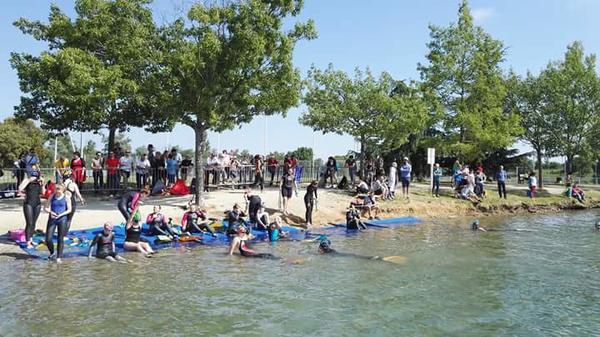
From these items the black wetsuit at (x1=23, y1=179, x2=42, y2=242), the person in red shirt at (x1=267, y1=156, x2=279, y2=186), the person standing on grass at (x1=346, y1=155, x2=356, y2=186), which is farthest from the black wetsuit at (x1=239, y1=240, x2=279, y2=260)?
the person standing on grass at (x1=346, y1=155, x2=356, y2=186)

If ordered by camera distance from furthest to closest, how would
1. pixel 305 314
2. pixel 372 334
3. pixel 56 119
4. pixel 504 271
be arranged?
1. pixel 56 119
2. pixel 504 271
3. pixel 305 314
4. pixel 372 334

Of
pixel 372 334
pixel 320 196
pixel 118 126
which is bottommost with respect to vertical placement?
pixel 372 334

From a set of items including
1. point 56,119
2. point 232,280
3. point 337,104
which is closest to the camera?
point 232,280

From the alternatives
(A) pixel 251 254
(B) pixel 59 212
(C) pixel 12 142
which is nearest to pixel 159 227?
(A) pixel 251 254

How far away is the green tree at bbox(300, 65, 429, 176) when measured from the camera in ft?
91.1

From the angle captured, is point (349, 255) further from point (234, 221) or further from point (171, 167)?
point (171, 167)

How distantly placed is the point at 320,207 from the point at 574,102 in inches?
917

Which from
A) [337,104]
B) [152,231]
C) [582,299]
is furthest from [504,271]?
[337,104]

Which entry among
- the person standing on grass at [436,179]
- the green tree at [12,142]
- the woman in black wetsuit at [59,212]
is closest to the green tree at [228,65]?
the woman in black wetsuit at [59,212]

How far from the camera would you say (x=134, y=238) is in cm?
1462

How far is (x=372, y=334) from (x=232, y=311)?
2618mm

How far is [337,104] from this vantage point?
28.2 meters

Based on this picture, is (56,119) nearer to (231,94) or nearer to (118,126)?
(118,126)

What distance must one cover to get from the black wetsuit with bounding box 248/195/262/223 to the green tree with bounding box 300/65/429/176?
10.2 meters
